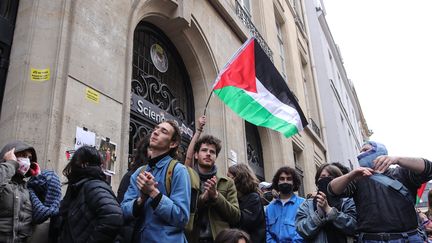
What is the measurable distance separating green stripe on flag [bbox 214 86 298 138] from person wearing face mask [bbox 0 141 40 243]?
3.17 m

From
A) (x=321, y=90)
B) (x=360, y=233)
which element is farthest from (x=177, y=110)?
(x=321, y=90)

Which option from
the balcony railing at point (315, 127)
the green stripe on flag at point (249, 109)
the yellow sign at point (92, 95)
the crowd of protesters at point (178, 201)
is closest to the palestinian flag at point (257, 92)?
the green stripe on flag at point (249, 109)

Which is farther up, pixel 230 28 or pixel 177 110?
pixel 230 28

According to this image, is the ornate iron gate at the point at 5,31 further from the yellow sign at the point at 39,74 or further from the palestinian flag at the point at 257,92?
the palestinian flag at the point at 257,92

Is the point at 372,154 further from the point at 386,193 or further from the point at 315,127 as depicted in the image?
the point at 315,127

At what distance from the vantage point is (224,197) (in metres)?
3.20

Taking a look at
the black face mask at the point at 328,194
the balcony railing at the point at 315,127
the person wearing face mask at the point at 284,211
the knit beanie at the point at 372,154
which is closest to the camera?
the knit beanie at the point at 372,154

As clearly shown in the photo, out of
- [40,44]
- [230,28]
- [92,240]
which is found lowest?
[92,240]

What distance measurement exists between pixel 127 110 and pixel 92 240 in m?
2.83

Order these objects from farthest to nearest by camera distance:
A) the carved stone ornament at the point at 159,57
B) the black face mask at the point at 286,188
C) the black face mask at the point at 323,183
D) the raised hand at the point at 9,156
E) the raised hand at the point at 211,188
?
the carved stone ornament at the point at 159,57 < the black face mask at the point at 286,188 < the black face mask at the point at 323,183 < the raised hand at the point at 211,188 < the raised hand at the point at 9,156

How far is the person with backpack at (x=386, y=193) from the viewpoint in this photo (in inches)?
110

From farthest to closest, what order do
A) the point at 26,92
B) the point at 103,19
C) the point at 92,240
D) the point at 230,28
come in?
1. the point at 230,28
2. the point at 103,19
3. the point at 26,92
4. the point at 92,240

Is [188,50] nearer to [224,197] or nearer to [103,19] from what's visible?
[103,19]

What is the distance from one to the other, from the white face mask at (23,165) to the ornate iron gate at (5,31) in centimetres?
159
